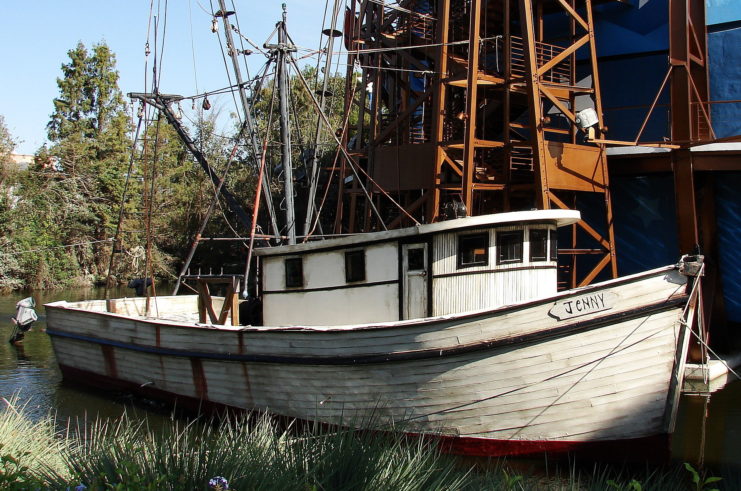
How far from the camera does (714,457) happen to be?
9.33 metres

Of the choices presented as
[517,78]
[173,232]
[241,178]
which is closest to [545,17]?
[517,78]

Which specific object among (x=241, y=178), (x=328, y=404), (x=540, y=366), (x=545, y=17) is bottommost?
(x=328, y=404)

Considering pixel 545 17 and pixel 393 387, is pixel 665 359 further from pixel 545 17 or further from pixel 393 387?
pixel 545 17

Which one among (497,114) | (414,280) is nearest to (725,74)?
(497,114)

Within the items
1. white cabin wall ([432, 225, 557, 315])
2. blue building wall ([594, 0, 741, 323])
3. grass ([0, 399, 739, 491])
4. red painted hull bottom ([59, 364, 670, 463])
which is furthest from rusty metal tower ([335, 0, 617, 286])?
grass ([0, 399, 739, 491])

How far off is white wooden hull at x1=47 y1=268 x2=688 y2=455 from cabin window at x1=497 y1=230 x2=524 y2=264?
4.25 feet

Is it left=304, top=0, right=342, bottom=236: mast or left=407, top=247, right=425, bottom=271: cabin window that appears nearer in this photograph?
left=407, top=247, right=425, bottom=271: cabin window

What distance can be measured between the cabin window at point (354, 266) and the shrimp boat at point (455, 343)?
2 centimetres

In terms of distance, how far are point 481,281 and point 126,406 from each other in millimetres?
7098

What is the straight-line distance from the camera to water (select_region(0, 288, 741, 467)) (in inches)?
380

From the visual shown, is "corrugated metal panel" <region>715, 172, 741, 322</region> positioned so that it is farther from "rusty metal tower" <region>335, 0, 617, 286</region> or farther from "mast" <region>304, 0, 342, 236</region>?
"mast" <region>304, 0, 342, 236</region>

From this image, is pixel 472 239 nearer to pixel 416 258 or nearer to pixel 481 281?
pixel 481 281

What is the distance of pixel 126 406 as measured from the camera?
1222cm

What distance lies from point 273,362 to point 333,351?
1138 millimetres
